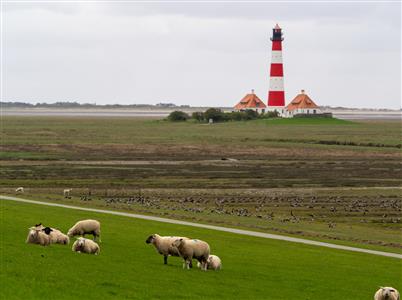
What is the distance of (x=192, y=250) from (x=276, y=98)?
151764mm

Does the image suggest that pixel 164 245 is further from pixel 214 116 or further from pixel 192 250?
pixel 214 116

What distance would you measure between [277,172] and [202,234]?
3815 cm

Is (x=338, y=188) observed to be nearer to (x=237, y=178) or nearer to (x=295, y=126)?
(x=237, y=178)

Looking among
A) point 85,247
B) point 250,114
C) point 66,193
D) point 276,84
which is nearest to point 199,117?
point 250,114

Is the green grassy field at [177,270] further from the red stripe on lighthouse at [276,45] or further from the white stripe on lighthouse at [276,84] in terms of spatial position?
the red stripe on lighthouse at [276,45]

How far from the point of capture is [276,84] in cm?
17550

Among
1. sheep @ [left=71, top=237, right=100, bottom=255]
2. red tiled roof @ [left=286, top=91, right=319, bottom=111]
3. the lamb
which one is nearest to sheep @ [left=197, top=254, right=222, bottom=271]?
the lamb

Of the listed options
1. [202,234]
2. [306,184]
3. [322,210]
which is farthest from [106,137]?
[202,234]

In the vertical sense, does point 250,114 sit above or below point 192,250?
below

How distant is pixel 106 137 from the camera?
13038cm

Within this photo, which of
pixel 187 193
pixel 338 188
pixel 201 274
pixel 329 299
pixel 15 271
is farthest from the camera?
pixel 338 188

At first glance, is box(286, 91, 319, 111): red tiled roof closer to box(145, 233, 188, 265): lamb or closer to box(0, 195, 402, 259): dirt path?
box(0, 195, 402, 259): dirt path

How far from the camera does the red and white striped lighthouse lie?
17450 centimetres

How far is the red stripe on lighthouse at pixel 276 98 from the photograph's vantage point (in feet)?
586
